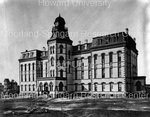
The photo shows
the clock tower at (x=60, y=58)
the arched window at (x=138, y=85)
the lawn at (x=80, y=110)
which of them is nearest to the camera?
the lawn at (x=80, y=110)

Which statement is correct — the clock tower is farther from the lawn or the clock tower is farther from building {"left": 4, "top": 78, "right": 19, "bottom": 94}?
building {"left": 4, "top": 78, "right": 19, "bottom": 94}

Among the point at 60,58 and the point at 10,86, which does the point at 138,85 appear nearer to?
the point at 60,58

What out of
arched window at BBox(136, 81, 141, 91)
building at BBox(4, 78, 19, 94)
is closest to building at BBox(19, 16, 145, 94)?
arched window at BBox(136, 81, 141, 91)

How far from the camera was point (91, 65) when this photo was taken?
114 feet

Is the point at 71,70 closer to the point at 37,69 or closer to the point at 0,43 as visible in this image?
the point at 37,69

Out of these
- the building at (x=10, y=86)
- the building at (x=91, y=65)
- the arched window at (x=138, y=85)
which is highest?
the building at (x=91, y=65)

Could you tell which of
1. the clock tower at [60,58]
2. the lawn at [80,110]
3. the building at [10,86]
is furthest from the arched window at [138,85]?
the building at [10,86]

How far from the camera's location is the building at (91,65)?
30.9m

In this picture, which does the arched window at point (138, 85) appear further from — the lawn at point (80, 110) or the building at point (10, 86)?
the building at point (10, 86)

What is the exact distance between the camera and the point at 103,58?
33062 mm

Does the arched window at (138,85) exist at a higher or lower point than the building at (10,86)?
higher

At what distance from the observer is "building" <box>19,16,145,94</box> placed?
30.9 m

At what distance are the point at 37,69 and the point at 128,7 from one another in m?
32.5

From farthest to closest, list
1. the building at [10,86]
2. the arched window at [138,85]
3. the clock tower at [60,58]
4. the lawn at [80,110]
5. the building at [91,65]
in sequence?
the building at [10,86]
the clock tower at [60,58]
the arched window at [138,85]
the building at [91,65]
the lawn at [80,110]
